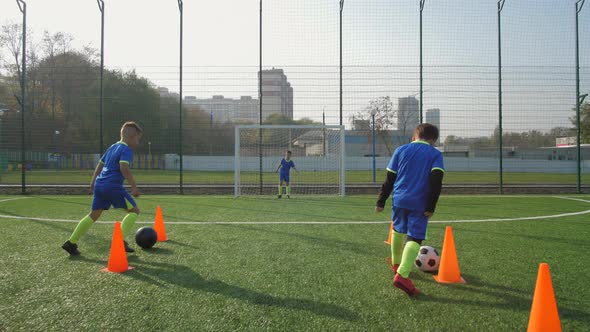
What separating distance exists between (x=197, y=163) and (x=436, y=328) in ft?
48.4

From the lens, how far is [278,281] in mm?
3912

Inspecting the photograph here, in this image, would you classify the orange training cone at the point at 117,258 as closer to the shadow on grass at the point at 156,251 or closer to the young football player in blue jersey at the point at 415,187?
the shadow on grass at the point at 156,251

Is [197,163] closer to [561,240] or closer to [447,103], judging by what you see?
[447,103]

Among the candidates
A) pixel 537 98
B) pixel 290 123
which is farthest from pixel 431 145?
pixel 537 98

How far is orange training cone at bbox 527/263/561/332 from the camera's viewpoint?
103 inches

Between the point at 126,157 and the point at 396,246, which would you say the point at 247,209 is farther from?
the point at 396,246

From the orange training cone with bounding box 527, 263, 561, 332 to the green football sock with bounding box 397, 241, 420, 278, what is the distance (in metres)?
1.14

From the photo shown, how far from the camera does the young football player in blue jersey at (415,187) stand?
378 centimetres

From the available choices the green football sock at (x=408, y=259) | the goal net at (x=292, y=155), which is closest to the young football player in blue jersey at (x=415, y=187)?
the green football sock at (x=408, y=259)

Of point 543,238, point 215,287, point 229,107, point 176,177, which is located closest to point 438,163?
point 215,287

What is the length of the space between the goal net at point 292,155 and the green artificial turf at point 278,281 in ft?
24.0

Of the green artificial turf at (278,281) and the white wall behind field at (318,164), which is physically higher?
the white wall behind field at (318,164)

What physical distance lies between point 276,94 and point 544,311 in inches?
523

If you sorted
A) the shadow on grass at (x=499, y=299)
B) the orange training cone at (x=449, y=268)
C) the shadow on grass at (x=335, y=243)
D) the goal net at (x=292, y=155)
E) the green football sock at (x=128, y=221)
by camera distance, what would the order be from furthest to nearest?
the goal net at (x=292, y=155) → the green football sock at (x=128, y=221) → the shadow on grass at (x=335, y=243) → the orange training cone at (x=449, y=268) → the shadow on grass at (x=499, y=299)
